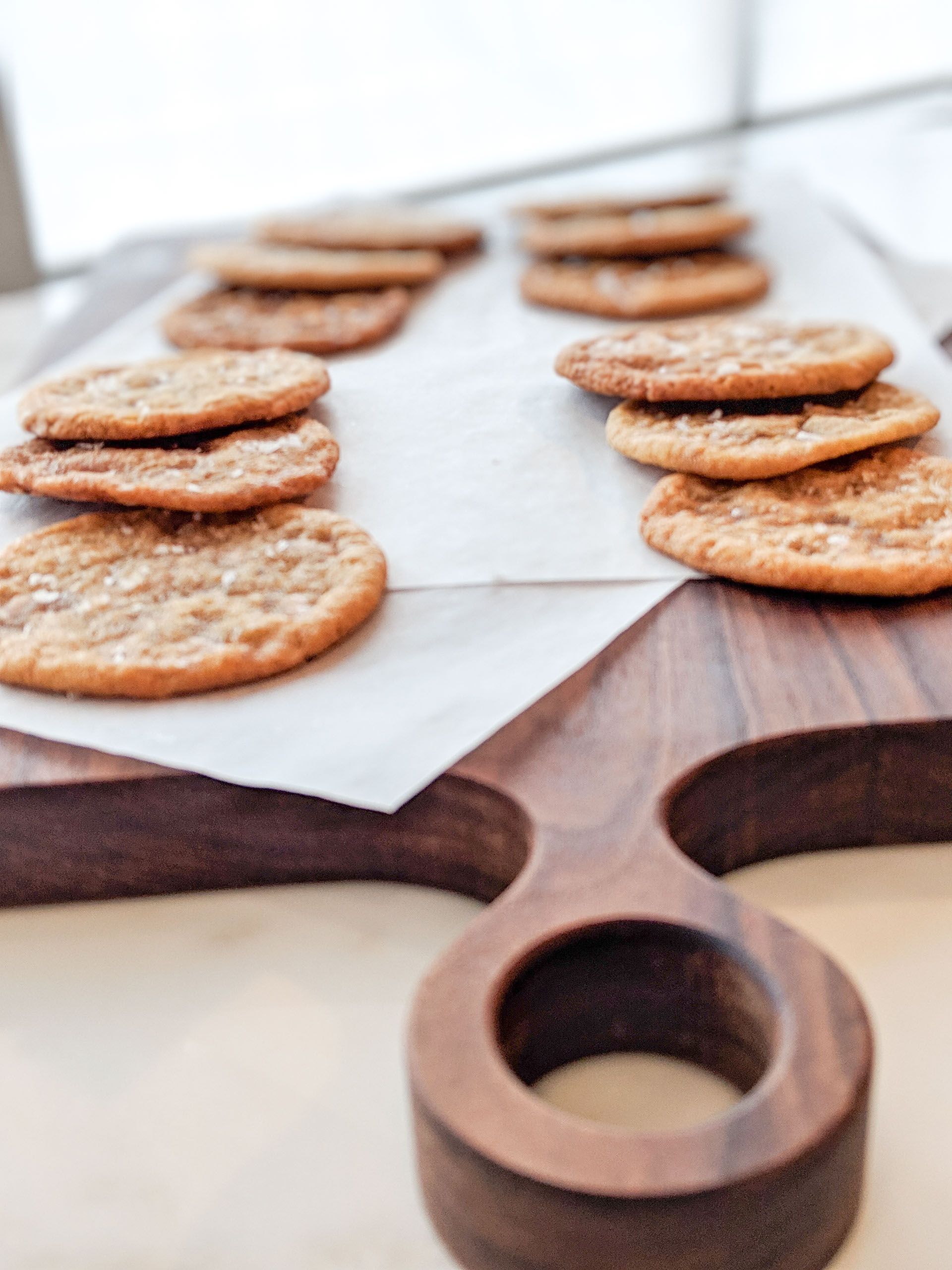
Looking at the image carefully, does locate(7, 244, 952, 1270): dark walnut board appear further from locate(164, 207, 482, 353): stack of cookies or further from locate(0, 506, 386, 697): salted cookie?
locate(164, 207, 482, 353): stack of cookies

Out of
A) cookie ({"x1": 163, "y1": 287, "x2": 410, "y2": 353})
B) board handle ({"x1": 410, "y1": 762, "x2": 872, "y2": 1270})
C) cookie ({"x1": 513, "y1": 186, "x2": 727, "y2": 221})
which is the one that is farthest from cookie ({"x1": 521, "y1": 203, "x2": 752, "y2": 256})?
board handle ({"x1": 410, "y1": 762, "x2": 872, "y2": 1270})

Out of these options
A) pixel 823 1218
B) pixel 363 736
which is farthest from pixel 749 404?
pixel 823 1218

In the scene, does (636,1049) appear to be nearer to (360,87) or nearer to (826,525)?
(826,525)

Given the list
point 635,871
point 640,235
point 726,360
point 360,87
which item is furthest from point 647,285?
point 360,87

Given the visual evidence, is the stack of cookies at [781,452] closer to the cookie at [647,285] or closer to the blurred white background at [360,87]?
the cookie at [647,285]

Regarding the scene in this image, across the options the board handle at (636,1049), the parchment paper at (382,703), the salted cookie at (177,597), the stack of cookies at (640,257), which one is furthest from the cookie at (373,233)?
the board handle at (636,1049)

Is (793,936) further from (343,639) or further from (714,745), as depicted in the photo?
(343,639)

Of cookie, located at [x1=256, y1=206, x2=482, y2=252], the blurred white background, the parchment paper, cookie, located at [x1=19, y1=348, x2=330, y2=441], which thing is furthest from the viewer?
the blurred white background
